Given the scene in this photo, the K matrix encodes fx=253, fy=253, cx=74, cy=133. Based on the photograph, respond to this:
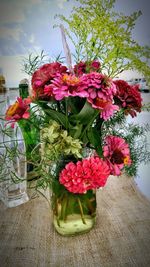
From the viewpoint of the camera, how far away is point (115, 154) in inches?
19.5

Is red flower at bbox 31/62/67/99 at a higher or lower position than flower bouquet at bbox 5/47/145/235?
higher

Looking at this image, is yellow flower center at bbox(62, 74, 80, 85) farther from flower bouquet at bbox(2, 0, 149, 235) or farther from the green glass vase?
the green glass vase

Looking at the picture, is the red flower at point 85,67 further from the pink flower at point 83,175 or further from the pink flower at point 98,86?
the pink flower at point 83,175

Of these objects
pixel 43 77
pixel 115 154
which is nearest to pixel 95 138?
pixel 115 154

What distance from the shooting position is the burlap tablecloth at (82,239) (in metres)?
0.44

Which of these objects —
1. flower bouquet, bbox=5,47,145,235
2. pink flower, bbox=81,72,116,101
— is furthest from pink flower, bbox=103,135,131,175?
pink flower, bbox=81,72,116,101

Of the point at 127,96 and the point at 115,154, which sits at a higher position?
the point at 127,96

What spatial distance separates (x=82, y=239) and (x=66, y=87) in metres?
0.30

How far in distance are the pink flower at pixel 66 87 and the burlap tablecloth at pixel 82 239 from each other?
0.92ft

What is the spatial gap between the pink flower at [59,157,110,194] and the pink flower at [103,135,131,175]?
0.09ft

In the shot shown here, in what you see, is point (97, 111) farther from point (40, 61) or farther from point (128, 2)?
point (128, 2)

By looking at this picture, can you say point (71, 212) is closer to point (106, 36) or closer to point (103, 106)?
point (103, 106)

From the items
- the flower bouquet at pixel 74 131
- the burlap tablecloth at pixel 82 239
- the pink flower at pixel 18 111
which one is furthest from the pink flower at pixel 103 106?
the burlap tablecloth at pixel 82 239

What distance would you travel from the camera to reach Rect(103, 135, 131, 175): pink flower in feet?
1.61
